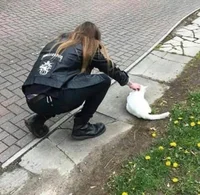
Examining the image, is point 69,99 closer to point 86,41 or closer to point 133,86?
point 86,41

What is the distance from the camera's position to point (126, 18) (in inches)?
318

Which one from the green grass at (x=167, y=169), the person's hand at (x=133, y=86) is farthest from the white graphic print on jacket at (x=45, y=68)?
the green grass at (x=167, y=169)

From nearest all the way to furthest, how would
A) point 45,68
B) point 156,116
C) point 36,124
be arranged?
1. point 45,68
2. point 36,124
3. point 156,116

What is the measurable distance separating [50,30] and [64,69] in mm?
4102

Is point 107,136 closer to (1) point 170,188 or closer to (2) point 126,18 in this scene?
(1) point 170,188

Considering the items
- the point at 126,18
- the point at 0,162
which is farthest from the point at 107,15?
the point at 0,162

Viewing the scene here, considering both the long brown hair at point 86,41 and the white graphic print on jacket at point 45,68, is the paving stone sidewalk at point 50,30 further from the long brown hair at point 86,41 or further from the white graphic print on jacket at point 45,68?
the long brown hair at point 86,41

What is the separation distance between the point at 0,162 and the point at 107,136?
117 centimetres

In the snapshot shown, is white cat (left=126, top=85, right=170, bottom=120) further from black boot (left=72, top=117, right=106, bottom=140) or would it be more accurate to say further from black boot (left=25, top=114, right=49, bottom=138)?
black boot (left=25, top=114, right=49, bottom=138)

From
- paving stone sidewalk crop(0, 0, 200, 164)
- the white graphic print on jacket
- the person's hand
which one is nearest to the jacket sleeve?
the person's hand

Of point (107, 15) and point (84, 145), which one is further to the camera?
point (107, 15)

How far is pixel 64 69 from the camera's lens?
3.18m

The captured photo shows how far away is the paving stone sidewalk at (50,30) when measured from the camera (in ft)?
13.3

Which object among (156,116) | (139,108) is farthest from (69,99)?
(156,116)
